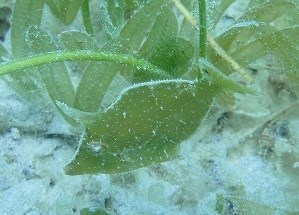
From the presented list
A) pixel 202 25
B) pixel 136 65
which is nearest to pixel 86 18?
pixel 136 65

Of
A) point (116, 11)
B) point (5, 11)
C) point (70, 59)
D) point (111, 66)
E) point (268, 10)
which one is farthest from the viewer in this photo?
point (5, 11)

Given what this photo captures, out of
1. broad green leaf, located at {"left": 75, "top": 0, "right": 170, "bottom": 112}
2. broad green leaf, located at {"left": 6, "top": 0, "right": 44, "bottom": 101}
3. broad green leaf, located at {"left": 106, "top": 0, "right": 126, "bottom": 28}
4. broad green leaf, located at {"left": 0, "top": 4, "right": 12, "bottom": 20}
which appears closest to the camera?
broad green leaf, located at {"left": 75, "top": 0, "right": 170, "bottom": 112}

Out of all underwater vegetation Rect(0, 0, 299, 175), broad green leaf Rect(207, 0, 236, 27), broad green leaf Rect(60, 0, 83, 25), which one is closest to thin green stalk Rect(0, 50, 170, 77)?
underwater vegetation Rect(0, 0, 299, 175)

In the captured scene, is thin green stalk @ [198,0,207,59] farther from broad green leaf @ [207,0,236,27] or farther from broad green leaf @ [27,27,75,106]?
broad green leaf @ [27,27,75,106]

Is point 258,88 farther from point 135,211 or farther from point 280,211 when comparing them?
point 135,211

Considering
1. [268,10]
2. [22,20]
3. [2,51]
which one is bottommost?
[2,51]

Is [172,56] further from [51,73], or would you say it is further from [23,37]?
[23,37]

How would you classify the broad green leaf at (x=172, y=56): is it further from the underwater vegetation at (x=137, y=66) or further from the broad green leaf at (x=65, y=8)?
the broad green leaf at (x=65, y=8)
